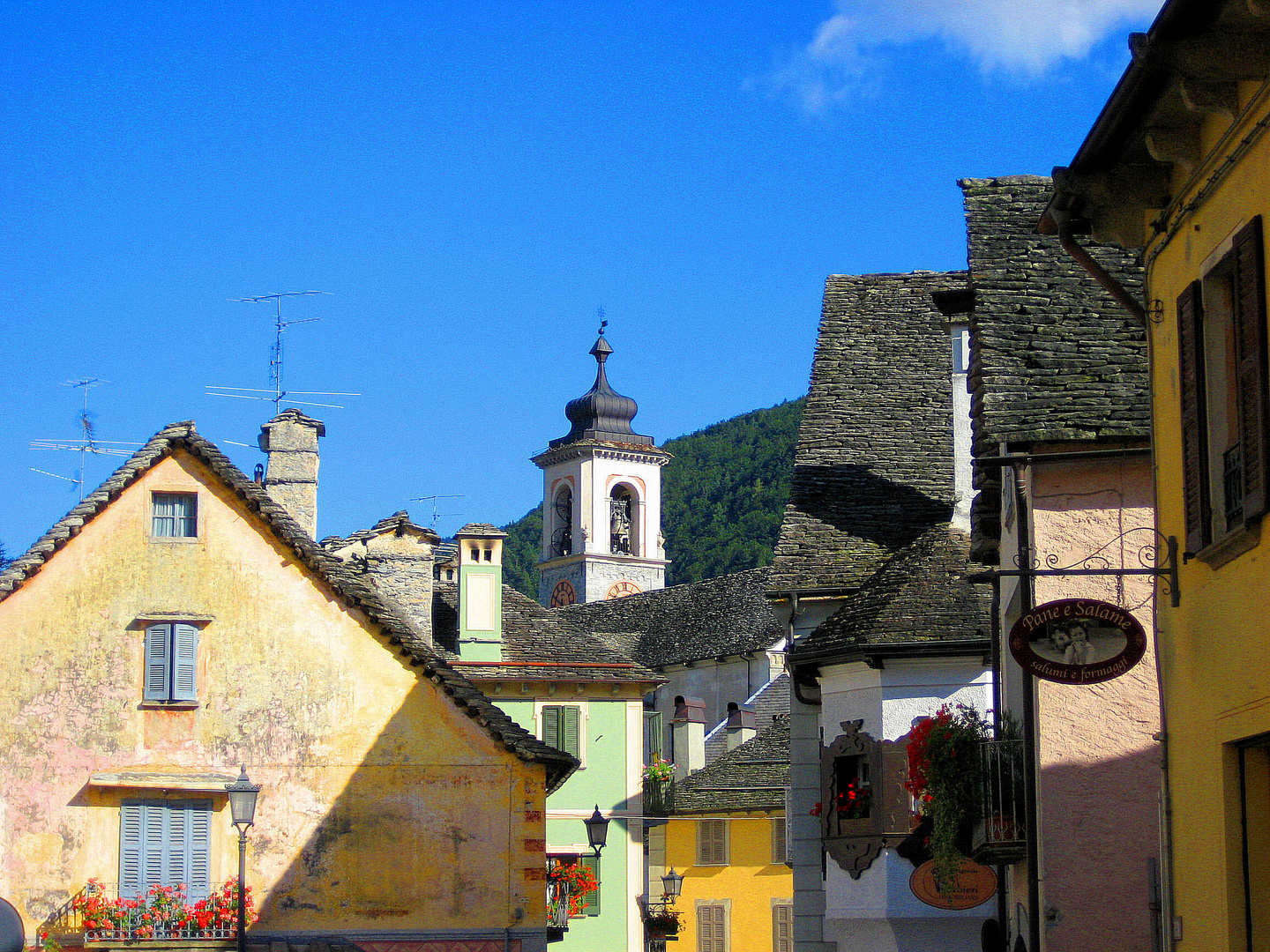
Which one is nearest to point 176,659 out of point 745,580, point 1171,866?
point 1171,866

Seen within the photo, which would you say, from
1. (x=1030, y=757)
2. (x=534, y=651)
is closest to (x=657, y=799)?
(x=534, y=651)

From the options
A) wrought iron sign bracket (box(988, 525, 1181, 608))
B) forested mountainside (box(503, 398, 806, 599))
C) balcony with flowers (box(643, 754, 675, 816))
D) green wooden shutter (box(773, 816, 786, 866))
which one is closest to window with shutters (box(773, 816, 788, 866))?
green wooden shutter (box(773, 816, 786, 866))

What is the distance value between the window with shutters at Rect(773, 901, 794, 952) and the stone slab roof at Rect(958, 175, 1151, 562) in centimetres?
2913

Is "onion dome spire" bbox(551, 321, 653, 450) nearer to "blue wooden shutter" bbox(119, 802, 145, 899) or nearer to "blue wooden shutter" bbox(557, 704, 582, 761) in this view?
"blue wooden shutter" bbox(557, 704, 582, 761)

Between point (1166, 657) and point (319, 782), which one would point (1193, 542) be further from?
point (319, 782)

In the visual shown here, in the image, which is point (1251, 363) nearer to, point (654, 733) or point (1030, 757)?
point (1030, 757)

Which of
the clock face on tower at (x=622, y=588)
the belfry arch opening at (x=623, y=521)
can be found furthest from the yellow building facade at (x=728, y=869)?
the belfry arch opening at (x=623, y=521)

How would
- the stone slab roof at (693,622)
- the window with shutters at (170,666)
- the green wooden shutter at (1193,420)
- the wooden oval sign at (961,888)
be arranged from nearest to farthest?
the green wooden shutter at (1193,420) < the wooden oval sign at (961,888) < the window with shutters at (170,666) < the stone slab roof at (693,622)

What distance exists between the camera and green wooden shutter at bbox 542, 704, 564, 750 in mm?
39562

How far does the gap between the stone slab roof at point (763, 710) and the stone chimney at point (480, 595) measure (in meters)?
14.9

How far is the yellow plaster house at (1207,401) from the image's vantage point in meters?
9.02

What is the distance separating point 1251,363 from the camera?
912cm

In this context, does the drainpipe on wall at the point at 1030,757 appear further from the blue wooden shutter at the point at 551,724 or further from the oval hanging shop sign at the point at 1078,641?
the blue wooden shutter at the point at 551,724

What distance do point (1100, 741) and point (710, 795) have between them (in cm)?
3060
